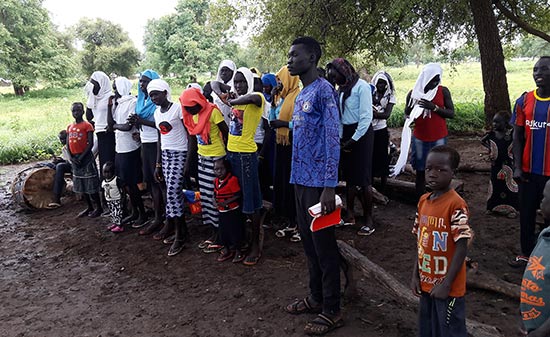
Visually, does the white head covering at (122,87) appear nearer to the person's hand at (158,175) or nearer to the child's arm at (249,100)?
the person's hand at (158,175)

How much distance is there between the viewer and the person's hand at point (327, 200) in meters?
2.82

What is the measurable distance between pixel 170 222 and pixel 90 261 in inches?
36.9

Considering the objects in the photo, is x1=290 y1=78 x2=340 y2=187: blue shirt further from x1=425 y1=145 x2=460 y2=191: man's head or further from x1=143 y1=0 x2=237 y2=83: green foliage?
x1=143 y1=0 x2=237 y2=83: green foliage

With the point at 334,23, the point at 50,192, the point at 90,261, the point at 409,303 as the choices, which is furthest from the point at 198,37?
the point at 409,303

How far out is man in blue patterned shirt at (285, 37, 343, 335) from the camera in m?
2.83

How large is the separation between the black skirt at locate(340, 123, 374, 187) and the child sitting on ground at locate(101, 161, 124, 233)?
2.76 m

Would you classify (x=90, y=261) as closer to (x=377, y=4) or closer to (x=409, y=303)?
(x=409, y=303)

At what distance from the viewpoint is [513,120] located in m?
3.73

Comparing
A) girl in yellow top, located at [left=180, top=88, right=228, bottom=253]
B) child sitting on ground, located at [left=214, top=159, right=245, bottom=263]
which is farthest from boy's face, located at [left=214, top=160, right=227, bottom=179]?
girl in yellow top, located at [left=180, top=88, right=228, bottom=253]

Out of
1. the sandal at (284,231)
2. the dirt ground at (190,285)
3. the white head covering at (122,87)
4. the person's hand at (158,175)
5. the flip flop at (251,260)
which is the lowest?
the dirt ground at (190,285)

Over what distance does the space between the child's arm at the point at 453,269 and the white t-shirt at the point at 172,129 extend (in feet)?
10.1

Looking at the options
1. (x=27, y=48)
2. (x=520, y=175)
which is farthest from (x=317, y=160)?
(x=27, y=48)

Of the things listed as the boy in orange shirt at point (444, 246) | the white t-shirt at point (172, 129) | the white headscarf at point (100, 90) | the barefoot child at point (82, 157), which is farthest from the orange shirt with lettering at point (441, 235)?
the barefoot child at point (82, 157)

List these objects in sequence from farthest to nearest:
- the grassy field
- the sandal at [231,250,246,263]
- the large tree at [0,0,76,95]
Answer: the large tree at [0,0,76,95]
the grassy field
the sandal at [231,250,246,263]
